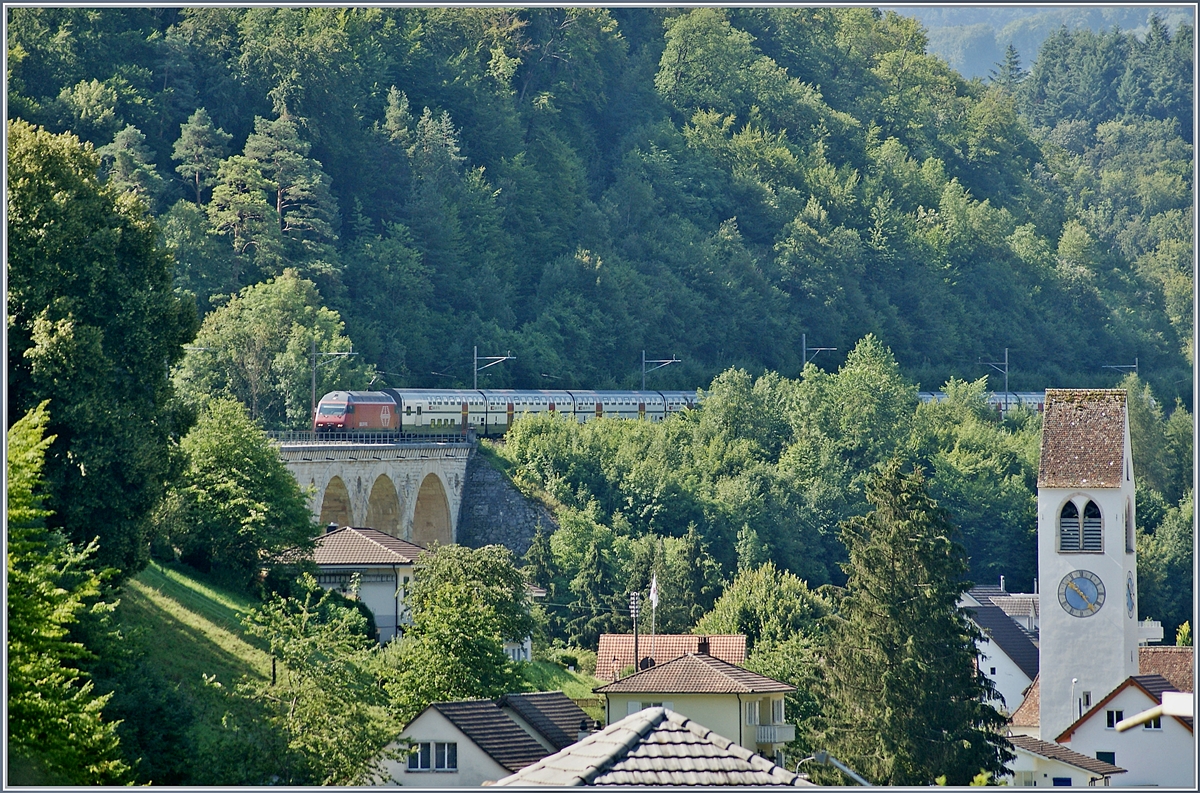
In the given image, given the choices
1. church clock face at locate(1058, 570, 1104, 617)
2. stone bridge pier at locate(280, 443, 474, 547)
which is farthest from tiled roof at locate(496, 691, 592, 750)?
stone bridge pier at locate(280, 443, 474, 547)

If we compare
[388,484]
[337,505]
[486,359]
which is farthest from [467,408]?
[337,505]

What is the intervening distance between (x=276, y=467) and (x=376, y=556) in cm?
373

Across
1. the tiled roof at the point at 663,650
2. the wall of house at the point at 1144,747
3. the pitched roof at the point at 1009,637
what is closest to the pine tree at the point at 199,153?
the pitched roof at the point at 1009,637

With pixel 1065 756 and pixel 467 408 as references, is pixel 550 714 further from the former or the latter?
pixel 467 408

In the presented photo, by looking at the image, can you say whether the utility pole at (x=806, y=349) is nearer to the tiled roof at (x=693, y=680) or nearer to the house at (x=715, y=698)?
the tiled roof at (x=693, y=680)

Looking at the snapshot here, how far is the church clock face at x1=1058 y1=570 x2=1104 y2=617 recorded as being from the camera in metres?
50.2

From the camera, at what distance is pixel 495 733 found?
124ft

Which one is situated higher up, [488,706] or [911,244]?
[911,244]

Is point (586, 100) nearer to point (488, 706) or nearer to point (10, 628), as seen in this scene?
point (488, 706)

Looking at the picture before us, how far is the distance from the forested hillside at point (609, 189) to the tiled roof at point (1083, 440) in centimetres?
3812

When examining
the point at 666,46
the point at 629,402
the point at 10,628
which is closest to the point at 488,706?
the point at 10,628

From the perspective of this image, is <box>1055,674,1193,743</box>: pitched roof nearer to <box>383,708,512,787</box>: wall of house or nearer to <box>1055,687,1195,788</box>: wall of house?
<box>1055,687,1195,788</box>: wall of house

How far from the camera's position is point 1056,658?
49.7 m

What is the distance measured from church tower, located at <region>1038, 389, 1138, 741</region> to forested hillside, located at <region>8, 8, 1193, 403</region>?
38729 mm
